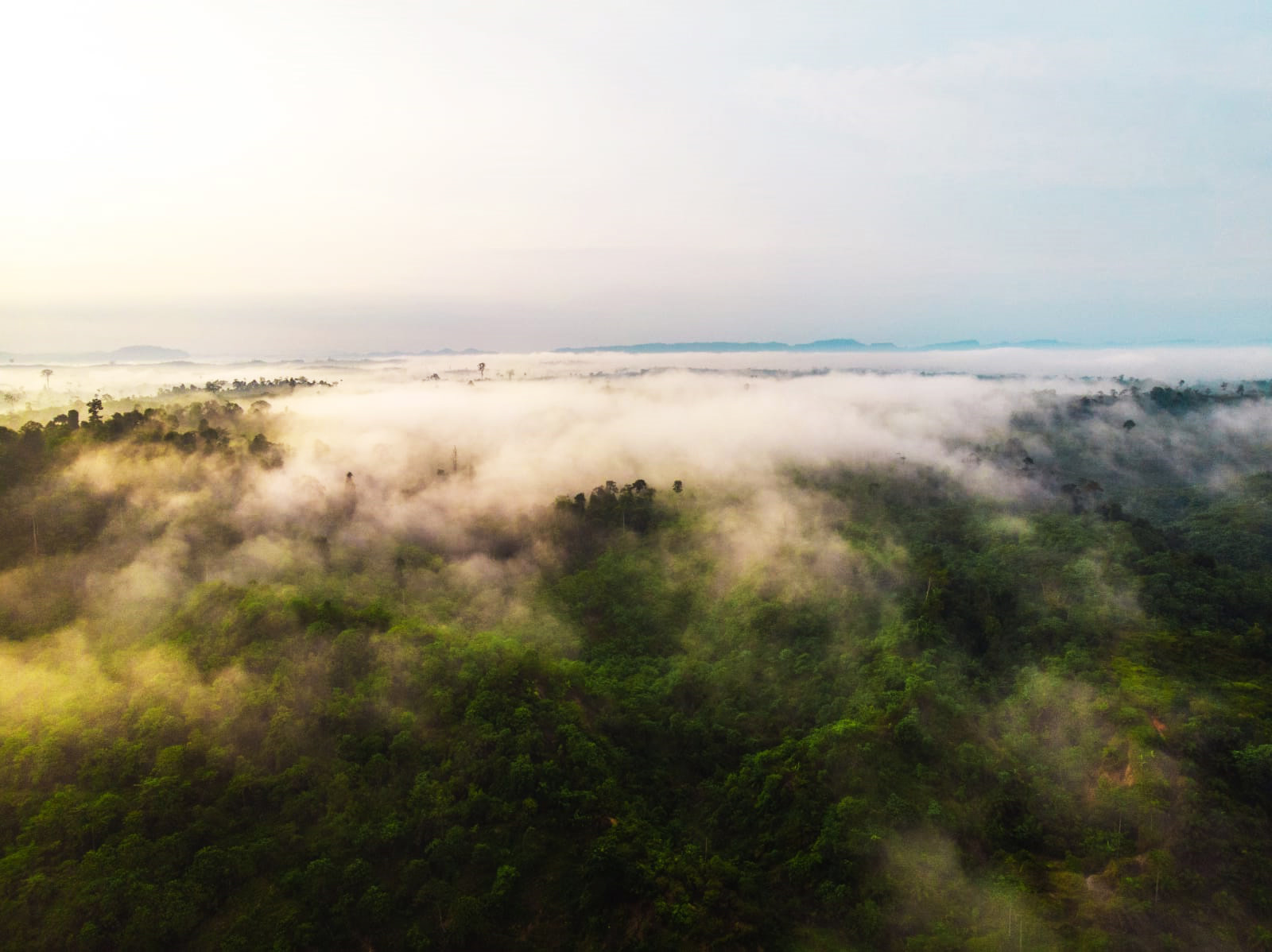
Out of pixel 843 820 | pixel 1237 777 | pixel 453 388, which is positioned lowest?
pixel 843 820

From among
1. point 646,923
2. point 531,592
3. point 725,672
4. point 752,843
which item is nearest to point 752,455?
point 531,592

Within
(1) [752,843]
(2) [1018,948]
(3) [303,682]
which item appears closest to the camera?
(2) [1018,948]

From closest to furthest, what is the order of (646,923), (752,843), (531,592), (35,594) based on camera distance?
(646,923) → (752,843) → (35,594) → (531,592)

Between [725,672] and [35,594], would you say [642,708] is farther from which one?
[35,594]

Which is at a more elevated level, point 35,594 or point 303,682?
point 35,594

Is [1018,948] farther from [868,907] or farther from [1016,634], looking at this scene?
[1016,634]

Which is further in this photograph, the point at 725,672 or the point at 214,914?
the point at 725,672
